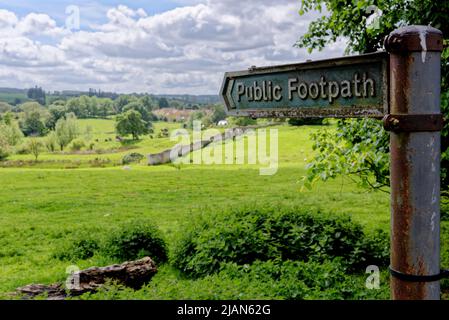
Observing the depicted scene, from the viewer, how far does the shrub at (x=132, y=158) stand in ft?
121

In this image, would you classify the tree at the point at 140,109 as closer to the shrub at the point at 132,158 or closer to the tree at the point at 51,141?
the tree at the point at 51,141

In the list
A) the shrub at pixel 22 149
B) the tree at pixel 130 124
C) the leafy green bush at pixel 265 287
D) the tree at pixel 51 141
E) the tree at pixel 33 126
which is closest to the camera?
the leafy green bush at pixel 265 287

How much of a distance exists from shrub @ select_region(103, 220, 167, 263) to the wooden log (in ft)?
5.18

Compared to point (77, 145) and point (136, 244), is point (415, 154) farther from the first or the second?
point (77, 145)

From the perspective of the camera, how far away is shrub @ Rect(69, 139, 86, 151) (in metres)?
47.5

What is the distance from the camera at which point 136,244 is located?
32.9ft

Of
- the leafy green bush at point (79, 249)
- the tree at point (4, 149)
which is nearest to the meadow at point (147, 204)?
the leafy green bush at point (79, 249)

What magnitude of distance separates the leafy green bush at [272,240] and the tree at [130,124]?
42330 millimetres

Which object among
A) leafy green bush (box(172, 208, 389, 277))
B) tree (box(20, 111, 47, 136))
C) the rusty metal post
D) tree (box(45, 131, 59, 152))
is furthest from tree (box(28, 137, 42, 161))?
the rusty metal post

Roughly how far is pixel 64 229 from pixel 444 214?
997 cm

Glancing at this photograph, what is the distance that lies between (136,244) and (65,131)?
141 ft

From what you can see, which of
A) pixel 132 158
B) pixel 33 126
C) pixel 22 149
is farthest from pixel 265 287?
pixel 33 126

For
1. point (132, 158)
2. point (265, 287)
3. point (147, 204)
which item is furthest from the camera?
point (132, 158)
